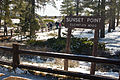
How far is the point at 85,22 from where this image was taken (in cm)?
606

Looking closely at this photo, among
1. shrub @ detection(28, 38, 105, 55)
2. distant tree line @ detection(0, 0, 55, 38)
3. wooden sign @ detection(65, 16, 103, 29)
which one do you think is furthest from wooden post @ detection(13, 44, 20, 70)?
distant tree line @ detection(0, 0, 55, 38)

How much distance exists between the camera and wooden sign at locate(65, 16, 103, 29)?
5.87 m

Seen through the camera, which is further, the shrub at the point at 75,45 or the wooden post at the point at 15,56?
the shrub at the point at 75,45

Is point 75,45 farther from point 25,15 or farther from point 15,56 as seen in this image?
point 15,56

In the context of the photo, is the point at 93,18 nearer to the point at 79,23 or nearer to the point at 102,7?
→ the point at 79,23

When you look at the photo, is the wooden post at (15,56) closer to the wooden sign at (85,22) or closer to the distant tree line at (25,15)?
the wooden sign at (85,22)

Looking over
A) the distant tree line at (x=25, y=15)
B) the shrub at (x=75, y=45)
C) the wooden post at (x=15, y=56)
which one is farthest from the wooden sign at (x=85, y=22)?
the distant tree line at (x=25, y=15)

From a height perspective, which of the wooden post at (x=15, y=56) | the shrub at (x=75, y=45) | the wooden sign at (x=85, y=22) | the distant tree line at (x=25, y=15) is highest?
the distant tree line at (x=25, y=15)

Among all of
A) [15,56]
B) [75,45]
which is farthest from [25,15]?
[15,56]

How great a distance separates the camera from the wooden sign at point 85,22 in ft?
19.3

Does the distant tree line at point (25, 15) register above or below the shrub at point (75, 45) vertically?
above

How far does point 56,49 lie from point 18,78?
31.3 ft

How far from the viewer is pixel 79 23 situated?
6.17 meters

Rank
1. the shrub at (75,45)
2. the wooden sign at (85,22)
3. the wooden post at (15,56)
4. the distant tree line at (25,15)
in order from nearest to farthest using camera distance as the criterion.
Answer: the wooden post at (15,56), the wooden sign at (85,22), the shrub at (75,45), the distant tree line at (25,15)
